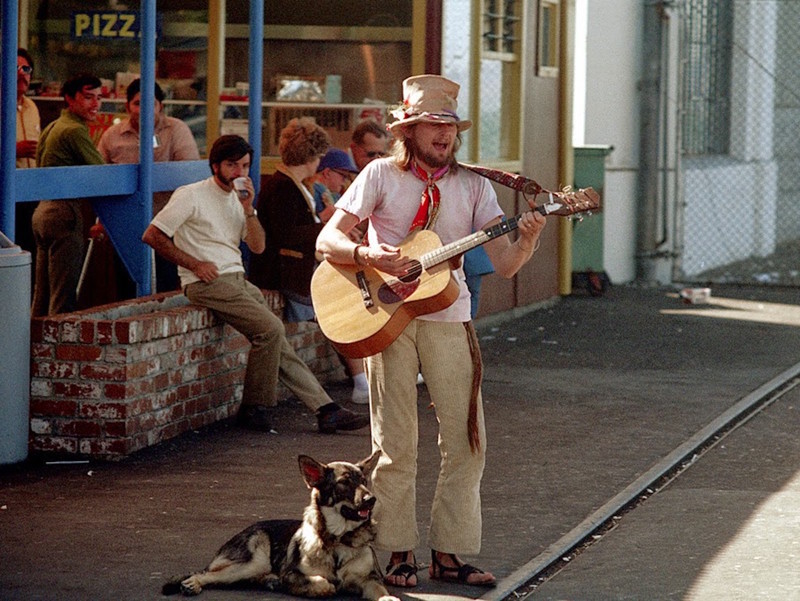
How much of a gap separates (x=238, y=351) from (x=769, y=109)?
13.1 metres

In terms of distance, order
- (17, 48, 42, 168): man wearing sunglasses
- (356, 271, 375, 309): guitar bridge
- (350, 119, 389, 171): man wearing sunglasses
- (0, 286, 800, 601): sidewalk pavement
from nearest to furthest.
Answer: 1. (356, 271, 375, 309): guitar bridge
2. (0, 286, 800, 601): sidewalk pavement
3. (17, 48, 42, 168): man wearing sunglasses
4. (350, 119, 389, 171): man wearing sunglasses

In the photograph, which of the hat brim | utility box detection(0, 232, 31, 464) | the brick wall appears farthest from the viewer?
the brick wall

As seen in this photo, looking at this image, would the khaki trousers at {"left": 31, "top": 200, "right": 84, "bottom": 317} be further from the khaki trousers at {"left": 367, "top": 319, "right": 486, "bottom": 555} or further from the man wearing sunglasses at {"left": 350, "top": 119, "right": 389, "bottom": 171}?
the khaki trousers at {"left": 367, "top": 319, "right": 486, "bottom": 555}

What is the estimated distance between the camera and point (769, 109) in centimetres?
2091

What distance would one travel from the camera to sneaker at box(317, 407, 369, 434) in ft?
29.1

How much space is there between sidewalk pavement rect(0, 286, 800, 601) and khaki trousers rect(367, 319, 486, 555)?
217 millimetres

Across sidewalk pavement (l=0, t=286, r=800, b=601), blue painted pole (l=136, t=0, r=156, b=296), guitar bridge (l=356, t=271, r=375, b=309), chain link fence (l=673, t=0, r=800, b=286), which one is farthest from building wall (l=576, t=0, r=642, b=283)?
guitar bridge (l=356, t=271, r=375, b=309)

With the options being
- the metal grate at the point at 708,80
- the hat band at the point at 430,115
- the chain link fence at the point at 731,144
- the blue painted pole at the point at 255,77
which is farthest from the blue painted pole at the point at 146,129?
the metal grate at the point at 708,80

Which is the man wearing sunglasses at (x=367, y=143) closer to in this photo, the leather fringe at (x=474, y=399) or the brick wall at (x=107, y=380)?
the brick wall at (x=107, y=380)

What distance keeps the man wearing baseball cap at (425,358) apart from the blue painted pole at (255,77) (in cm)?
449

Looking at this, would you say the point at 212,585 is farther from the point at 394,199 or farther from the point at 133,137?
the point at 133,137

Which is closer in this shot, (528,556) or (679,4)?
(528,556)

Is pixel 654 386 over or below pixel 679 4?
below

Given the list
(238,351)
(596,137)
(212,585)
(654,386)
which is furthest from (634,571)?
(596,137)
